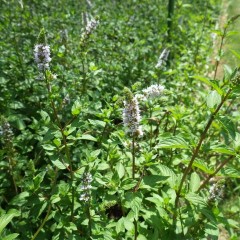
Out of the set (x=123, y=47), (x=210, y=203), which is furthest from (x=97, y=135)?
(x=123, y=47)

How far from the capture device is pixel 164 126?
3.54 meters

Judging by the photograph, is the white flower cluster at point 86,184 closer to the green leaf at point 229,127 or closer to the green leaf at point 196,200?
the green leaf at point 196,200

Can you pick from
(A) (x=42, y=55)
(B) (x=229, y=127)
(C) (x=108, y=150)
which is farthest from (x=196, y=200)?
(A) (x=42, y=55)

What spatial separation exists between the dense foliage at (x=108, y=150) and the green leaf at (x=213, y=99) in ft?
0.03

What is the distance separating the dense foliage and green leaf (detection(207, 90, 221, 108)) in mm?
10

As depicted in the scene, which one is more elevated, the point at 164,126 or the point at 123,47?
the point at 123,47

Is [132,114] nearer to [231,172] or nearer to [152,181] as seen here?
[152,181]

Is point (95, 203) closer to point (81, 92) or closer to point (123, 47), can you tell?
point (81, 92)

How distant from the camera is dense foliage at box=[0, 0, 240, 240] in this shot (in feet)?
7.06

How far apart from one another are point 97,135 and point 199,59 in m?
3.50

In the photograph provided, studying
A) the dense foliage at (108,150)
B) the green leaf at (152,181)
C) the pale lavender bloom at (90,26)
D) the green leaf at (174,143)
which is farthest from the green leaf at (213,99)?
the pale lavender bloom at (90,26)

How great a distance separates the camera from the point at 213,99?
195 cm

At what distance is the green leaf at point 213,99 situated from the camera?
1.92 m

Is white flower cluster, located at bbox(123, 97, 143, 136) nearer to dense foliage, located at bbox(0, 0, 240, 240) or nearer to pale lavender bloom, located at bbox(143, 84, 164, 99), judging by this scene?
dense foliage, located at bbox(0, 0, 240, 240)
